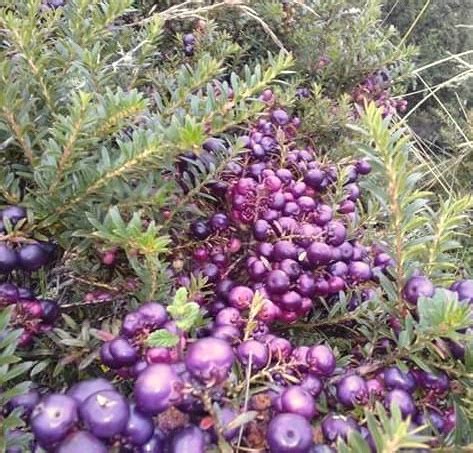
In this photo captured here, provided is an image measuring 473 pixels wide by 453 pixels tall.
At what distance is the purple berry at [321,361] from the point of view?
715 millimetres

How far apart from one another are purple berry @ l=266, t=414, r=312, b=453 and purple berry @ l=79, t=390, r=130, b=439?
15 centimetres

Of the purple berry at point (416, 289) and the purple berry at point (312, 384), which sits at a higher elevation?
the purple berry at point (416, 289)

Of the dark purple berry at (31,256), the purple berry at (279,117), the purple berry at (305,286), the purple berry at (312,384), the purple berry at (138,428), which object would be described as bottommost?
the dark purple berry at (31,256)

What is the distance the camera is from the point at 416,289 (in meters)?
0.78

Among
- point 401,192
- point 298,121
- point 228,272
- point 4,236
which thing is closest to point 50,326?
point 4,236

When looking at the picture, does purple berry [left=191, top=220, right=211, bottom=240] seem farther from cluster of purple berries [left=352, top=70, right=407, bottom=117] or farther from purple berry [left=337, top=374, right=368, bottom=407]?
cluster of purple berries [left=352, top=70, right=407, bottom=117]

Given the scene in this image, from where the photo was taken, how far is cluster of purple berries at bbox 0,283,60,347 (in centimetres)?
78

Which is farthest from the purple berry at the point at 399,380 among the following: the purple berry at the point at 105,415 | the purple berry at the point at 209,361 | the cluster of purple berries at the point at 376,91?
the cluster of purple berries at the point at 376,91

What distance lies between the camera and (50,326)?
824 mm

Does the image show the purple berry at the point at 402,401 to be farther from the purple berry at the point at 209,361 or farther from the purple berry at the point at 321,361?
the purple berry at the point at 209,361

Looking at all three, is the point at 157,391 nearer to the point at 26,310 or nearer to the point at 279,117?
the point at 26,310

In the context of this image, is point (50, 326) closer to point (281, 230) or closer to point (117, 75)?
point (281, 230)

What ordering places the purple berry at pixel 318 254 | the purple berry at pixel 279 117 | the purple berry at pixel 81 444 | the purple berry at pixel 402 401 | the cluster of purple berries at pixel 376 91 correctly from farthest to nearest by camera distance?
the cluster of purple berries at pixel 376 91
the purple berry at pixel 279 117
the purple berry at pixel 318 254
the purple berry at pixel 402 401
the purple berry at pixel 81 444

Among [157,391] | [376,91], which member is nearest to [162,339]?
[157,391]
